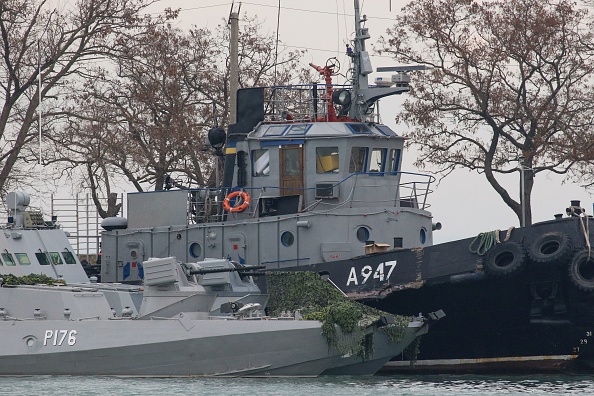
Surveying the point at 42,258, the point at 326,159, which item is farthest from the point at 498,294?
the point at 42,258

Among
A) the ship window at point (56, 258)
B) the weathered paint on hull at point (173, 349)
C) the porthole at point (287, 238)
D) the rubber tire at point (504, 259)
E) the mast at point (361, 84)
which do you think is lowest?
the weathered paint on hull at point (173, 349)

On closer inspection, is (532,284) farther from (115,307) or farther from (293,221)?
(115,307)

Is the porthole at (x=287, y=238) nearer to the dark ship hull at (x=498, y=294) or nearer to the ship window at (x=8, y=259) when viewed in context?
the dark ship hull at (x=498, y=294)

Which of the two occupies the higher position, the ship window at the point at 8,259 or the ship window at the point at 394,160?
the ship window at the point at 394,160

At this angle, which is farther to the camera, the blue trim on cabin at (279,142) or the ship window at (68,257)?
the blue trim on cabin at (279,142)

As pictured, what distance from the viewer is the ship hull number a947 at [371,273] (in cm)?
2945

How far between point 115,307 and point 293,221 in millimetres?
4190

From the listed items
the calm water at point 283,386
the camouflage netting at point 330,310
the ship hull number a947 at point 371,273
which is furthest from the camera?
the ship hull number a947 at point 371,273

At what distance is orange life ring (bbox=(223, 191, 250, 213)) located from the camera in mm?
31828

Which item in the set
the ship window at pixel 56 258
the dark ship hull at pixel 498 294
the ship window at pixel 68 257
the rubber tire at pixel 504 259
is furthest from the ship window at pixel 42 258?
the rubber tire at pixel 504 259

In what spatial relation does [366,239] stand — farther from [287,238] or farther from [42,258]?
[42,258]

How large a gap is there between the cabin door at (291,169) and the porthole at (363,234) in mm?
1597

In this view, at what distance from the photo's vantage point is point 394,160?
32.7m

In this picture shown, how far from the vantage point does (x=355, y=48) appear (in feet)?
108
